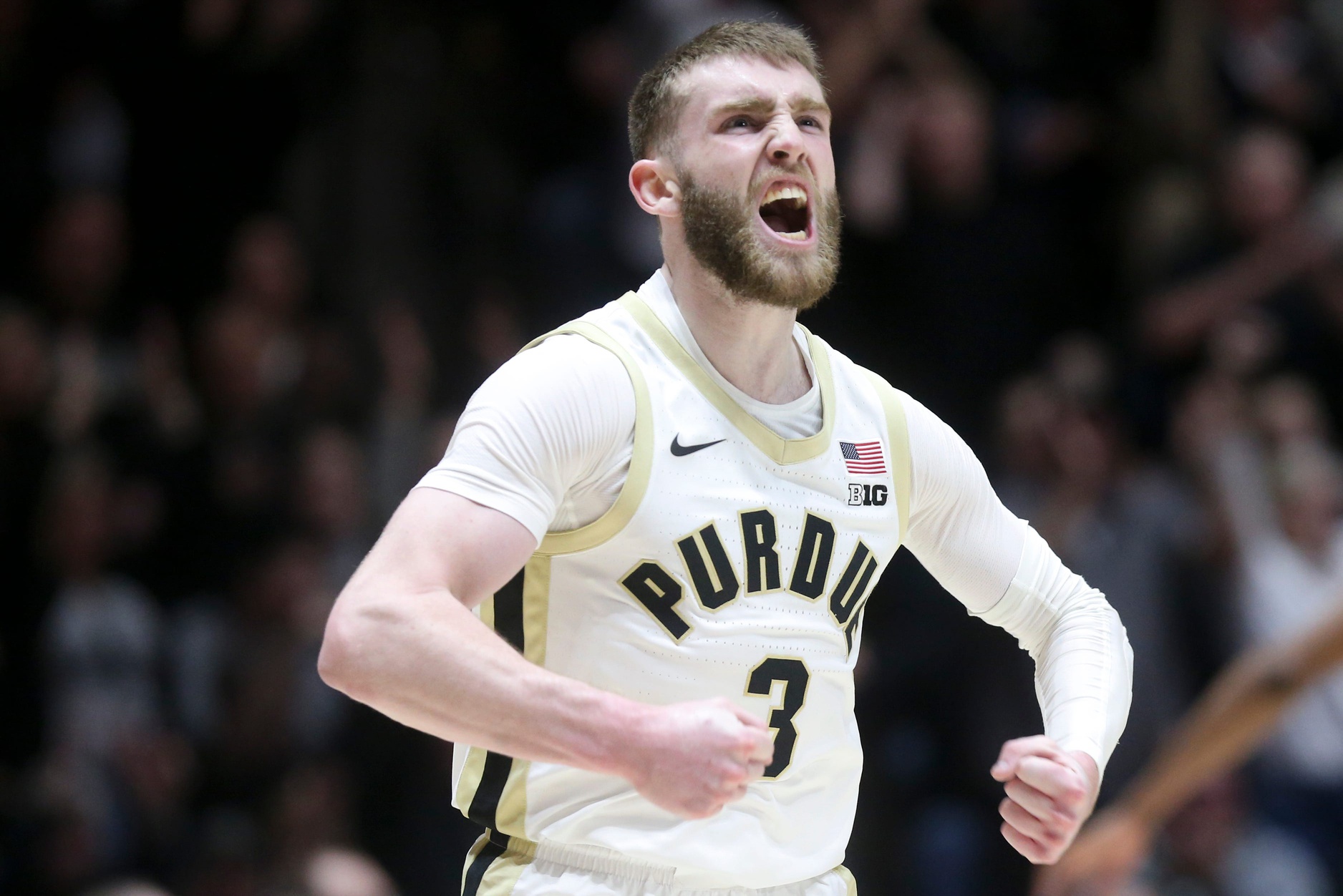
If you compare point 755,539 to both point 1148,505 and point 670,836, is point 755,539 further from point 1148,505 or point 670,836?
point 1148,505

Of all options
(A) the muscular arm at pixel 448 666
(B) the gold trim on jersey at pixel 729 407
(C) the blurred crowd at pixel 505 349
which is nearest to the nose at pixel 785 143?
(B) the gold trim on jersey at pixel 729 407

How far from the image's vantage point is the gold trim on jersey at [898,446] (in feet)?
12.5

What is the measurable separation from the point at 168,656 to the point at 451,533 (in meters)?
4.95

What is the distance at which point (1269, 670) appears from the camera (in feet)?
9.94

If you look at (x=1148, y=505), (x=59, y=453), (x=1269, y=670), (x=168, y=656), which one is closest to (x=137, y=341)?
(x=59, y=453)

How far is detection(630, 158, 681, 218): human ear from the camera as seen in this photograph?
385 centimetres

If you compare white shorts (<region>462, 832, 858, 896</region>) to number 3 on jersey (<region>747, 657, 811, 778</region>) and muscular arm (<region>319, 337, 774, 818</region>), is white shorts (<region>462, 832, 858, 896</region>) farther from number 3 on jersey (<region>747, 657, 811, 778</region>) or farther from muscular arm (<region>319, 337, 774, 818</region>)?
muscular arm (<region>319, 337, 774, 818</region>)

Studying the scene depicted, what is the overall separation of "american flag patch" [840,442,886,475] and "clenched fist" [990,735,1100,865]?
0.72 metres

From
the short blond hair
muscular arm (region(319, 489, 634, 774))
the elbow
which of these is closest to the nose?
the short blond hair

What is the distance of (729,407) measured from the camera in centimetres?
363

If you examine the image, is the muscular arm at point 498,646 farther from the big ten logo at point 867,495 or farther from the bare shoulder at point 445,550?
the big ten logo at point 867,495

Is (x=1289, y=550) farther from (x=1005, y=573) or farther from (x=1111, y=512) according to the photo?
(x=1005, y=573)

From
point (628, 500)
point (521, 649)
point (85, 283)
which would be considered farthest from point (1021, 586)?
point (85, 283)

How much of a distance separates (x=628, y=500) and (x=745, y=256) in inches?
A: 26.6
